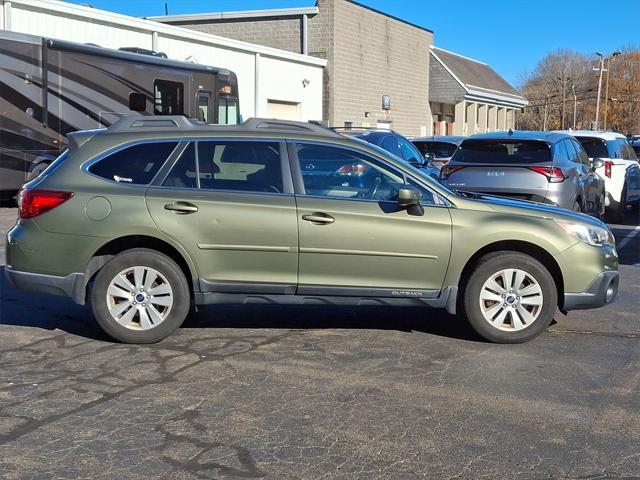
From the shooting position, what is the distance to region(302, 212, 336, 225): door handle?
608cm

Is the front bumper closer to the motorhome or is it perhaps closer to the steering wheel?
the steering wheel

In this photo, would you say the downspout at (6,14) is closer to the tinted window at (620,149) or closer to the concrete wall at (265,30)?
the tinted window at (620,149)

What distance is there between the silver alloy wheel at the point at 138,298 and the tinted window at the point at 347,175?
4.80 feet

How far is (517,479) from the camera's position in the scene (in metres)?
3.84

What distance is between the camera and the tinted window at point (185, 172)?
6.24 meters

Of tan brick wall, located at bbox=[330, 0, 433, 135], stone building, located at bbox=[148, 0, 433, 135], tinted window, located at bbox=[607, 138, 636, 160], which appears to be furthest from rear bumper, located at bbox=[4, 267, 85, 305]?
tan brick wall, located at bbox=[330, 0, 433, 135]

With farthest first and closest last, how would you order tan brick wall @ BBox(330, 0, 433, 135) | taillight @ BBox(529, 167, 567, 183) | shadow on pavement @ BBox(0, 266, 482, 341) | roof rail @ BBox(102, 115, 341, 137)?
tan brick wall @ BBox(330, 0, 433, 135)
taillight @ BBox(529, 167, 567, 183)
shadow on pavement @ BBox(0, 266, 482, 341)
roof rail @ BBox(102, 115, 341, 137)

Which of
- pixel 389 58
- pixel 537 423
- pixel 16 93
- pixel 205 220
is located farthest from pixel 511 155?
pixel 389 58

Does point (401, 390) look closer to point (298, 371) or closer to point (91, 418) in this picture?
point (298, 371)

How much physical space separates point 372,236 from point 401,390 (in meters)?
1.43

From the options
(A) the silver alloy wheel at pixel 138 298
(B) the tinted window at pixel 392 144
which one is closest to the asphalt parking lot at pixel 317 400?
(A) the silver alloy wheel at pixel 138 298

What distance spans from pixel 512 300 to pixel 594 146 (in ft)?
33.7

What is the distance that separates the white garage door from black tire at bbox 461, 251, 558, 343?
24.1 metres

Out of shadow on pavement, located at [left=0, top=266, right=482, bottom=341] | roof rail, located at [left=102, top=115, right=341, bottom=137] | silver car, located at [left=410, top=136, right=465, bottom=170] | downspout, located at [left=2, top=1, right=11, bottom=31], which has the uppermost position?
downspout, located at [left=2, top=1, right=11, bottom=31]
